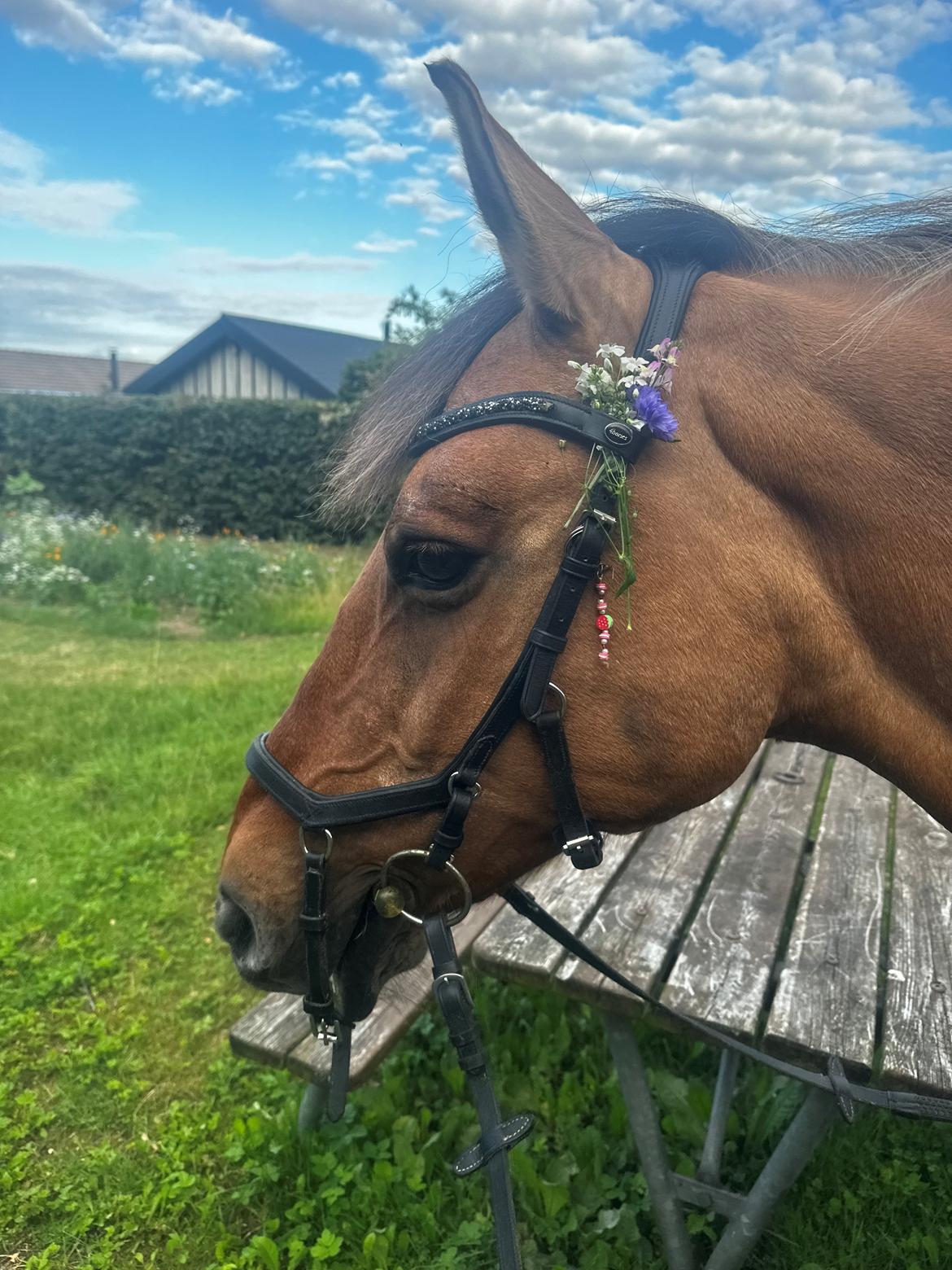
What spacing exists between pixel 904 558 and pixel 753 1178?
6.96ft

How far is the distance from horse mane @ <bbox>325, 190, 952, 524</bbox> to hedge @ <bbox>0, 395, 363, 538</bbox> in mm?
12904

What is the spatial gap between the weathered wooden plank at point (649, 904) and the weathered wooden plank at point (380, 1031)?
40 cm

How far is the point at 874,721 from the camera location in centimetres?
151

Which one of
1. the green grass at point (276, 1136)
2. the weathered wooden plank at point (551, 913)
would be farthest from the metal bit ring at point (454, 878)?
the green grass at point (276, 1136)

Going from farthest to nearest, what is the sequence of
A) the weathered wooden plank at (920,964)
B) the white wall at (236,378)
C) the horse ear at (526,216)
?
the white wall at (236,378), the weathered wooden plank at (920,964), the horse ear at (526,216)

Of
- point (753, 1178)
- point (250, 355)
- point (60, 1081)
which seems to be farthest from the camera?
point (250, 355)

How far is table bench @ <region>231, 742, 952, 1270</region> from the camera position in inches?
77.1

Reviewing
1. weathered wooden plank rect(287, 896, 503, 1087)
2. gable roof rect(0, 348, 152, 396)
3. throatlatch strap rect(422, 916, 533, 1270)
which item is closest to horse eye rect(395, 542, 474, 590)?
throatlatch strap rect(422, 916, 533, 1270)

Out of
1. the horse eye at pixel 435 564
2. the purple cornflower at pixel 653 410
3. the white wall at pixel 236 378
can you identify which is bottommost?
the horse eye at pixel 435 564

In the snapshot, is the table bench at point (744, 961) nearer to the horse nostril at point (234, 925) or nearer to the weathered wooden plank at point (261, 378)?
the horse nostril at point (234, 925)

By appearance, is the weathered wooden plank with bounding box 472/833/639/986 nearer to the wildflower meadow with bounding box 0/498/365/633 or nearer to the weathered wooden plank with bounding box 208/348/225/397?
the wildflower meadow with bounding box 0/498/365/633

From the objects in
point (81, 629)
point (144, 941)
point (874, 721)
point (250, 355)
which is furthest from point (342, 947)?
point (250, 355)

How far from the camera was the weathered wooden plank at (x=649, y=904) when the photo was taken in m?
2.12

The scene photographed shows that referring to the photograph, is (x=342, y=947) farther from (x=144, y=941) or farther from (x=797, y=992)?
(x=144, y=941)
